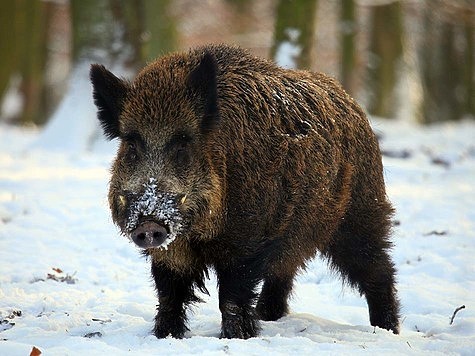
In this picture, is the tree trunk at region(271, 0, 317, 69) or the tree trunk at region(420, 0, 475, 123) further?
the tree trunk at region(420, 0, 475, 123)

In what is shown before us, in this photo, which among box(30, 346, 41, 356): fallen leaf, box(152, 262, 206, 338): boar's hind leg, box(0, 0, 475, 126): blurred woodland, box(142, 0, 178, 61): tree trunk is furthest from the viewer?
box(142, 0, 178, 61): tree trunk

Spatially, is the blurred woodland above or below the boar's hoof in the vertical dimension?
above

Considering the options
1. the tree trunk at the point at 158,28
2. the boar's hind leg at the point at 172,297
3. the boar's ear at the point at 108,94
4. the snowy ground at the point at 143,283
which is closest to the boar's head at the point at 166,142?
the boar's ear at the point at 108,94

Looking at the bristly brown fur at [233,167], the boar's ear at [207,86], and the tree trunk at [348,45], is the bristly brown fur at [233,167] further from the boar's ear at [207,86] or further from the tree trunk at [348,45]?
the tree trunk at [348,45]

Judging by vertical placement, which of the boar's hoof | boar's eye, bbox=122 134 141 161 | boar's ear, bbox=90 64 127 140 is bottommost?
the boar's hoof

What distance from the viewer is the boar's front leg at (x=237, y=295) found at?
5.95 meters

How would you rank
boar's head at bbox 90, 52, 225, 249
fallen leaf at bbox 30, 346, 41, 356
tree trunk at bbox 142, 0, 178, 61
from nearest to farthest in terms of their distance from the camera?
fallen leaf at bbox 30, 346, 41, 356, boar's head at bbox 90, 52, 225, 249, tree trunk at bbox 142, 0, 178, 61

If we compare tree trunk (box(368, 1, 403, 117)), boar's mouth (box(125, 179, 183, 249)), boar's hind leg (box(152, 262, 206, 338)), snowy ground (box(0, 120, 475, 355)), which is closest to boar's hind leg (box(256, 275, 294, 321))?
snowy ground (box(0, 120, 475, 355))

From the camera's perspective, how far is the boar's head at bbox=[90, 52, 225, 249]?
553 centimetres

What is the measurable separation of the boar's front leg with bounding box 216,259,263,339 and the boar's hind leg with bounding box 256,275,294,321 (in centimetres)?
110

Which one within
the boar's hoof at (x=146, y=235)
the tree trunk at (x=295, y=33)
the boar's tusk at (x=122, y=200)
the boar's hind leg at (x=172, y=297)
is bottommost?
the boar's hind leg at (x=172, y=297)

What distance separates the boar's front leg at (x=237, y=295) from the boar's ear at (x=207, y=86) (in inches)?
37.6

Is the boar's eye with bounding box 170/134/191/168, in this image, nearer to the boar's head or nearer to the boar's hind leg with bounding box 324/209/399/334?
the boar's head

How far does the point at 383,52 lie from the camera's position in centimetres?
2386
